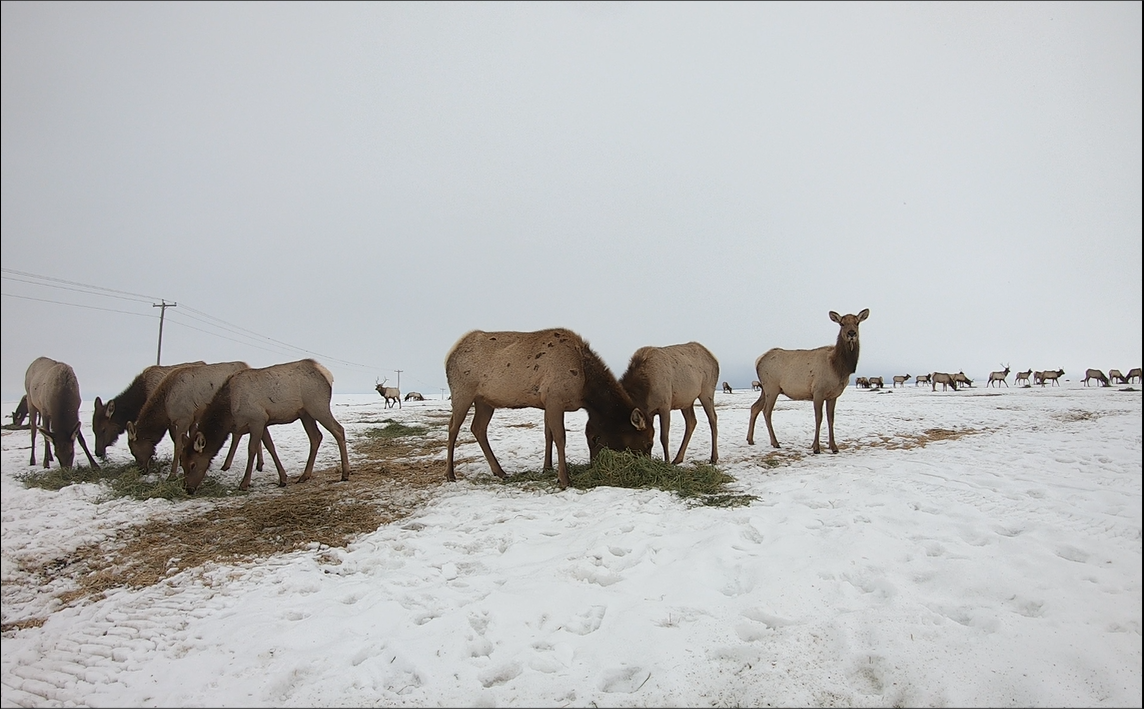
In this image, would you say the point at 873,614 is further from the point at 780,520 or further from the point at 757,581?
the point at 780,520

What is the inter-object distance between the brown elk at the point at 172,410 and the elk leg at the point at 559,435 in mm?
6215

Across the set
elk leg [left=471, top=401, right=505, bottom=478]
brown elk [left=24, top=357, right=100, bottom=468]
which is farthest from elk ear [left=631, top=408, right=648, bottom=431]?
brown elk [left=24, top=357, right=100, bottom=468]

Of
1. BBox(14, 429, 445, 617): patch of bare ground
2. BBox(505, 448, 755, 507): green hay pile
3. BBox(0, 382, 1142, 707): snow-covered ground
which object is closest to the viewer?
BBox(0, 382, 1142, 707): snow-covered ground

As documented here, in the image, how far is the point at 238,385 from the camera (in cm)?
873

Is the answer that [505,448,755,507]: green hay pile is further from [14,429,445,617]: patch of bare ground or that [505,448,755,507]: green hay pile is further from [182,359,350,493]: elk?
[182,359,350,493]: elk

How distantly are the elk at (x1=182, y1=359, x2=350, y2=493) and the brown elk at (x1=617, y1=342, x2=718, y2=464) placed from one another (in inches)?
A: 222

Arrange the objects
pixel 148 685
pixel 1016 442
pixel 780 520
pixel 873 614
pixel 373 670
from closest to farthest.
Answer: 1. pixel 148 685
2. pixel 373 670
3. pixel 873 614
4. pixel 780 520
5. pixel 1016 442

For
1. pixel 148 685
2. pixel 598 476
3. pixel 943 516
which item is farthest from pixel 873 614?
pixel 598 476

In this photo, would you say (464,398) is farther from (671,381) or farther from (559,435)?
(671,381)

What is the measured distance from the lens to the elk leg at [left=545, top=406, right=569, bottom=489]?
24.9ft

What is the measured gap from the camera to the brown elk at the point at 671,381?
9172mm

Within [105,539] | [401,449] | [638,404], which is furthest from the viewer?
[401,449]

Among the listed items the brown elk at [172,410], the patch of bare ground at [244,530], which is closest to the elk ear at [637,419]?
the patch of bare ground at [244,530]

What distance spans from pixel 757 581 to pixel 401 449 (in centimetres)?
1091
